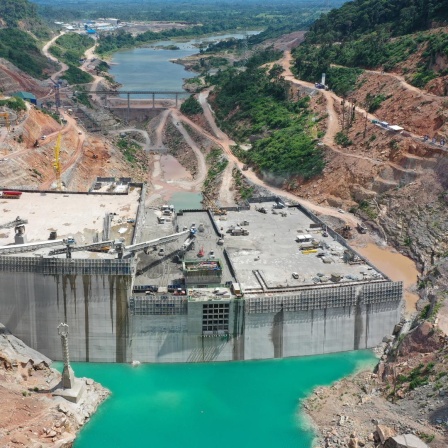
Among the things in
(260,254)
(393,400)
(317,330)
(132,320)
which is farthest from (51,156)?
(393,400)

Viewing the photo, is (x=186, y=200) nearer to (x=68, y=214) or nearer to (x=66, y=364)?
(x=68, y=214)

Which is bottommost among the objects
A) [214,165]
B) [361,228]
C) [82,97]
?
[361,228]

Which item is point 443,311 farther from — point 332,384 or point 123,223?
point 123,223

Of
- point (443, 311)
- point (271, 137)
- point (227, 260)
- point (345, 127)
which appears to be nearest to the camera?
point (443, 311)

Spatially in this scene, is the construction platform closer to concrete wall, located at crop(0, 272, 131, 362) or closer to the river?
concrete wall, located at crop(0, 272, 131, 362)

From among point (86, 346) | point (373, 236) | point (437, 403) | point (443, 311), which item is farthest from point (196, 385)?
point (373, 236)

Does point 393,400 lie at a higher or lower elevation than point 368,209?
lower

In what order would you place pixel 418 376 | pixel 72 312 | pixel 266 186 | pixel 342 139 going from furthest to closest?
pixel 266 186 < pixel 342 139 < pixel 72 312 < pixel 418 376
